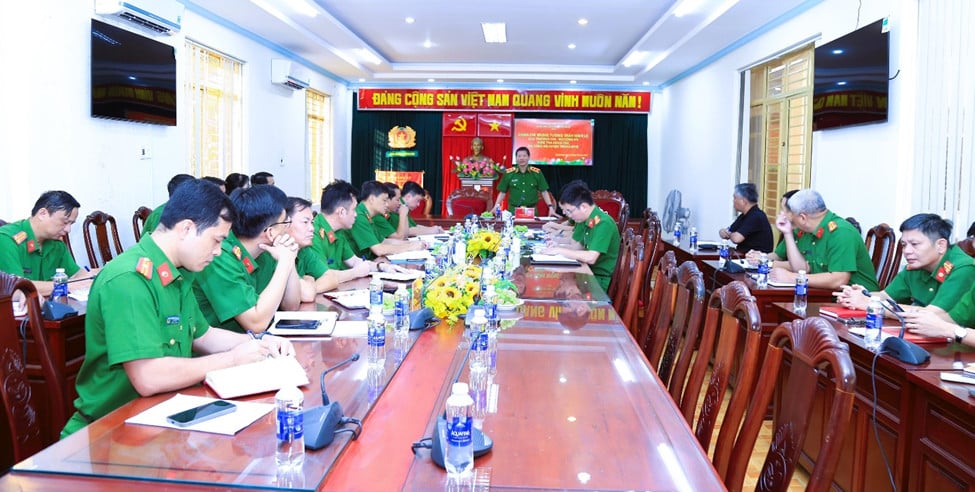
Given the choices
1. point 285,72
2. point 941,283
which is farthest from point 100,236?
point 941,283

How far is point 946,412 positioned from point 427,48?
312 inches

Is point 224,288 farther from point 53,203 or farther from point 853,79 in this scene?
point 853,79

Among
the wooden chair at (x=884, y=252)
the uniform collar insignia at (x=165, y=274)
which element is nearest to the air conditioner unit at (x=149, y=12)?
the uniform collar insignia at (x=165, y=274)

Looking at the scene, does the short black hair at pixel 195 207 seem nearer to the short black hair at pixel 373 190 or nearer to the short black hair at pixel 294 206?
the short black hair at pixel 294 206

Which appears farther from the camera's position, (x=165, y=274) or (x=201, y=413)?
(x=165, y=274)

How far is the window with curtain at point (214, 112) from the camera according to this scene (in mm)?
6449

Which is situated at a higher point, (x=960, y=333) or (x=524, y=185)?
(x=524, y=185)

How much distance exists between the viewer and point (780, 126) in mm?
6832

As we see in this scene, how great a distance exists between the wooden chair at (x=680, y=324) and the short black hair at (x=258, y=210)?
140 centimetres

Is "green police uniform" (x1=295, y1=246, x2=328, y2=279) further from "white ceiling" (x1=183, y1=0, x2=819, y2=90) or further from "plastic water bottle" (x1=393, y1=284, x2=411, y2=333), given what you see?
"white ceiling" (x1=183, y1=0, x2=819, y2=90)

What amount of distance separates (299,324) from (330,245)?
1712 millimetres

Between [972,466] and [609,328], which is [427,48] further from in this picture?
[972,466]

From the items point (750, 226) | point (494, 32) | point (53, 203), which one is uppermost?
point (494, 32)

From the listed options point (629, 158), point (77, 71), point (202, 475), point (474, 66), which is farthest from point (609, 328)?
point (629, 158)
